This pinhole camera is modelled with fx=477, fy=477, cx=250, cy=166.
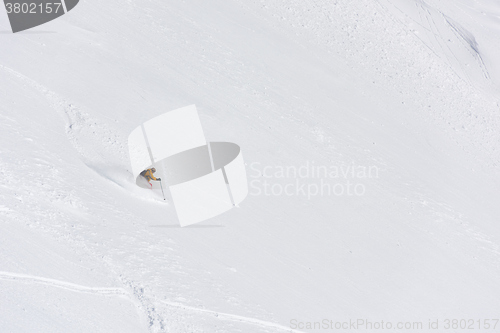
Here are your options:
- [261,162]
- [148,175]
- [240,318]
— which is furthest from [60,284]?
[261,162]

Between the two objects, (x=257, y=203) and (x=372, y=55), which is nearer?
(x=257, y=203)

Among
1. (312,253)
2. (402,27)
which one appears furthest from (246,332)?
(402,27)

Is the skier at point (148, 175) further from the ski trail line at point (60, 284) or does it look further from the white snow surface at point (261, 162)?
the ski trail line at point (60, 284)

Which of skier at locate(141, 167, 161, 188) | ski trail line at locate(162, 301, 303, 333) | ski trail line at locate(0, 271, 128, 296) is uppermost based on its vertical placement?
skier at locate(141, 167, 161, 188)

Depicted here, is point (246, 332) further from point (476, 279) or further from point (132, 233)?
point (476, 279)

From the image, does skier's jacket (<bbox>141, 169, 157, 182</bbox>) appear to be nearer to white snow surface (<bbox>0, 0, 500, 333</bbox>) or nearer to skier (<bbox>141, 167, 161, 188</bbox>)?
skier (<bbox>141, 167, 161, 188</bbox>)

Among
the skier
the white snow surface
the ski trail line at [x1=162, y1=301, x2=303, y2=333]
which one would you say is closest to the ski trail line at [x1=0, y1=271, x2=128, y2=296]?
the white snow surface
